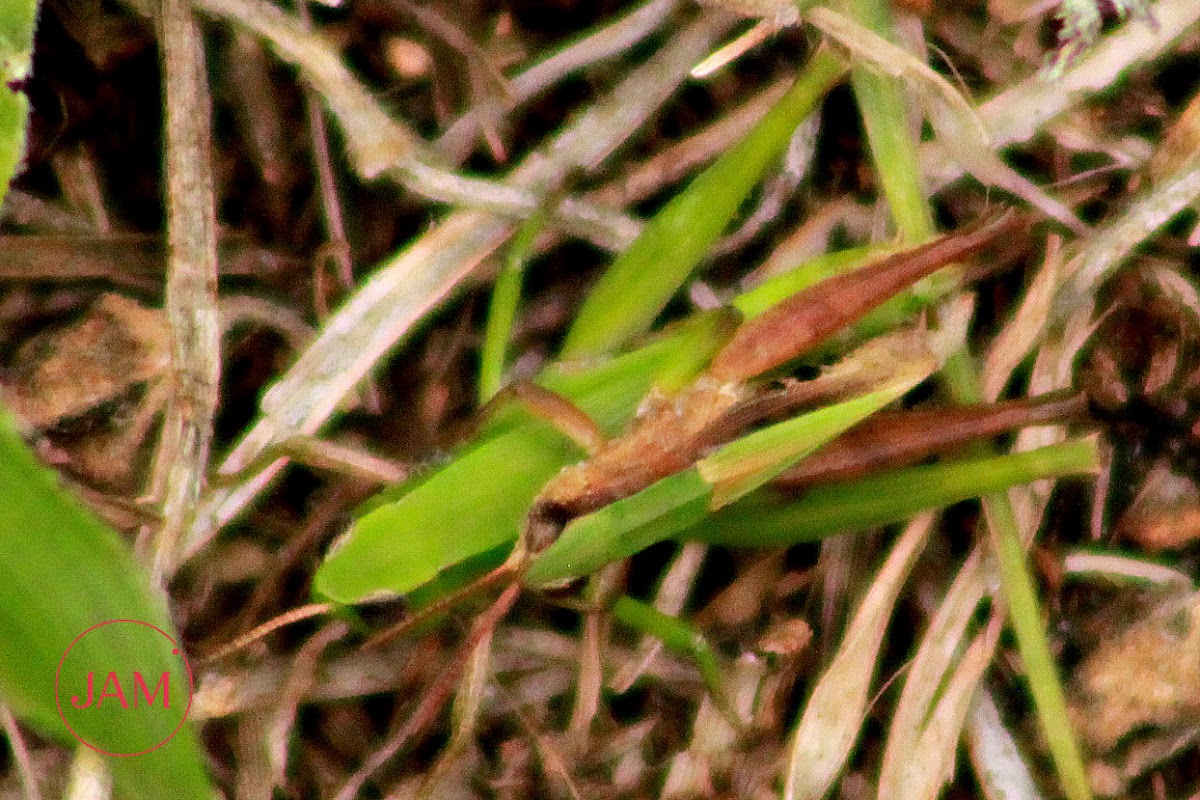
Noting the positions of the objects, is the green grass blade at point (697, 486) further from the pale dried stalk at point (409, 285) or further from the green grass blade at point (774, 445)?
the pale dried stalk at point (409, 285)

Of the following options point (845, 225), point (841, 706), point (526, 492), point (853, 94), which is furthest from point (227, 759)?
Answer: point (853, 94)

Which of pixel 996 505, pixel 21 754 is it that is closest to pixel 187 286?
pixel 21 754

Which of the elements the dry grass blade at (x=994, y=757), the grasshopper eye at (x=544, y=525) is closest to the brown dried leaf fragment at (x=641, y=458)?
the grasshopper eye at (x=544, y=525)

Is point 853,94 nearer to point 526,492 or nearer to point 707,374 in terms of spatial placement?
point 707,374

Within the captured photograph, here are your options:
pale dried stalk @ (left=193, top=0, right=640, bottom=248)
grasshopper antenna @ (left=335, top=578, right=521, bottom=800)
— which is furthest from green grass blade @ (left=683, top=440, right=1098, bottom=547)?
pale dried stalk @ (left=193, top=0, right=640, bottom=248)

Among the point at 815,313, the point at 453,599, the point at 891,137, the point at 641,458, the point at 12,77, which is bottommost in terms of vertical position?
the point at 453,599

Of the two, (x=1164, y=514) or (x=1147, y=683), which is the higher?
(x=1164, y=514)

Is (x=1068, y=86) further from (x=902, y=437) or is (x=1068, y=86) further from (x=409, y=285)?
(x=409, y=285)
